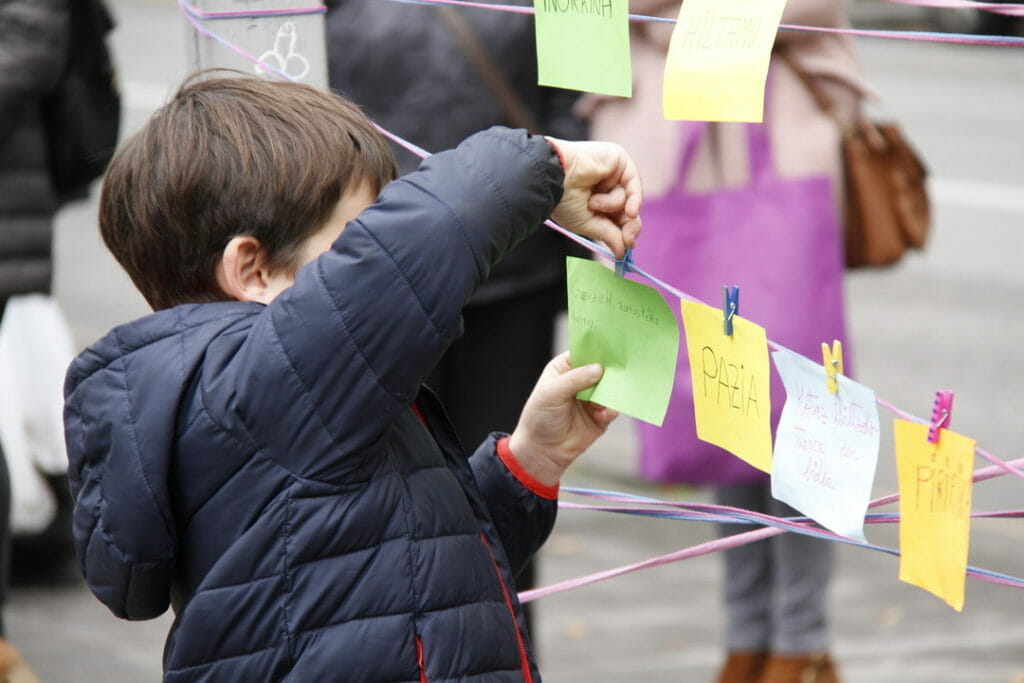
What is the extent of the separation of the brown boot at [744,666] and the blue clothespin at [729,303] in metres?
2.06

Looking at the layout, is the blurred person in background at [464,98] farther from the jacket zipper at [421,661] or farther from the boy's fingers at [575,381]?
the jacket zipper at [421,661]

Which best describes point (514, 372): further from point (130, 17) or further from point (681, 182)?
point (130, 17)

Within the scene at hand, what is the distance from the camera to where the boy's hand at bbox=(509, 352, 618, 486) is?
1991 millimetres

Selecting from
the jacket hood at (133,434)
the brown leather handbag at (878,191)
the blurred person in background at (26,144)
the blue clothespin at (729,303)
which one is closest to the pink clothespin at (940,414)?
the blue clothespin at (729,303)

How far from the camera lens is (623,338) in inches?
74.8

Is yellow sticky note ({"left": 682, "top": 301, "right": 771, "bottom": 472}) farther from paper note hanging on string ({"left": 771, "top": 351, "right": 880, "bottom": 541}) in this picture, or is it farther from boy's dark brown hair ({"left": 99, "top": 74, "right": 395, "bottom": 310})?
boy's dark brown hair ({"left": 99, "top": 74, "right": 395, "bottom": 310})

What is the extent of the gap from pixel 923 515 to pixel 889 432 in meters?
4.16

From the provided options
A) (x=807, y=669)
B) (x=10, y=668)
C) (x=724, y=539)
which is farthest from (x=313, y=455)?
(x=807, y=669)

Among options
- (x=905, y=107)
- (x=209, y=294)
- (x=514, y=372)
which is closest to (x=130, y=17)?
(x=905, y=107)

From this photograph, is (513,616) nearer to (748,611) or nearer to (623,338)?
(623,338)

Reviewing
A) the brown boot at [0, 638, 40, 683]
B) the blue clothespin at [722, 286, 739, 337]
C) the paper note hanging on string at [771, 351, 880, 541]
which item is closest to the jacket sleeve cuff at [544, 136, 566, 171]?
the blue clothespin at [722, 286, 739, 337]

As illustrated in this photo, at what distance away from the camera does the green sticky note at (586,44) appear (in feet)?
5.85

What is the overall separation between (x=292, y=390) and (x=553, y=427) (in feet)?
1.58

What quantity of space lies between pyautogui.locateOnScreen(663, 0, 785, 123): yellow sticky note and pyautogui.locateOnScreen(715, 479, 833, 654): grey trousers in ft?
6.29
